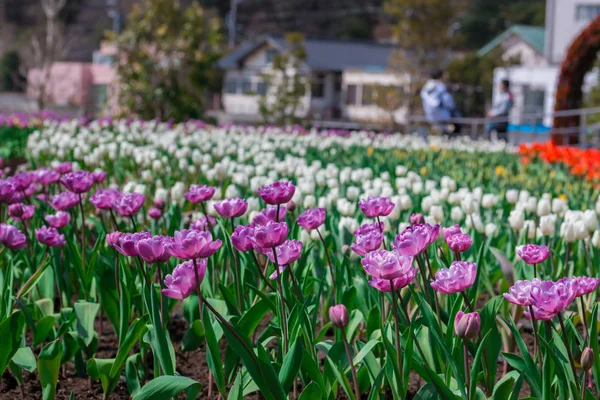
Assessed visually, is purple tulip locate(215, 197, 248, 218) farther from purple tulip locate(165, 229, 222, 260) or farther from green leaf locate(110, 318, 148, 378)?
purple tulip locate(165, 229, 222, 260)

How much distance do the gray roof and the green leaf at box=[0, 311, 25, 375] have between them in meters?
42.6

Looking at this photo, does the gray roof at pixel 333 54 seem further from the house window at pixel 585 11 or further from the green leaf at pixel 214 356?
the green leaf at pixel 214 356

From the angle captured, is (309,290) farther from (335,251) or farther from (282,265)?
(335,251)

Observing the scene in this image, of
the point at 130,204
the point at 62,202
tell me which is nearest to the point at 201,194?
the point at 130,204

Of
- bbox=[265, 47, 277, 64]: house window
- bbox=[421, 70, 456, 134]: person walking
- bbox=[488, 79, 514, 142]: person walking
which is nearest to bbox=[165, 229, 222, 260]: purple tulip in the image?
bbox=[421, 70, 456, 134]: person walking

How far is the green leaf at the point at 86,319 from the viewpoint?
258cm

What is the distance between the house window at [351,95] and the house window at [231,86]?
614 cm

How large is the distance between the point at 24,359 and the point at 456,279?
117cm

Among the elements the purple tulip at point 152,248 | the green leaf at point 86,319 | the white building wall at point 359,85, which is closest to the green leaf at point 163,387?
the purple tulip at point 152,248

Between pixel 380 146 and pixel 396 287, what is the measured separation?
8.25 meters

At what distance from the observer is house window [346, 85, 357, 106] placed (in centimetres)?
4506

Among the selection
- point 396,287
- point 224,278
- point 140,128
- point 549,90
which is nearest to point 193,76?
point 140,128

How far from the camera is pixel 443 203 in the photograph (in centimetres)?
445

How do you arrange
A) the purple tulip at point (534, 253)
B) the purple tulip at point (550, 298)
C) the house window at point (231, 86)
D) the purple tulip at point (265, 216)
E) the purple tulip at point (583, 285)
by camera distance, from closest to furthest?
the purple tulip at point (550, 298)
the purple tulip at point (583, 285)
the purple tulip at point (534, 253)
the purple tulip at point (265, 216)
the house window at point (231, 86)
